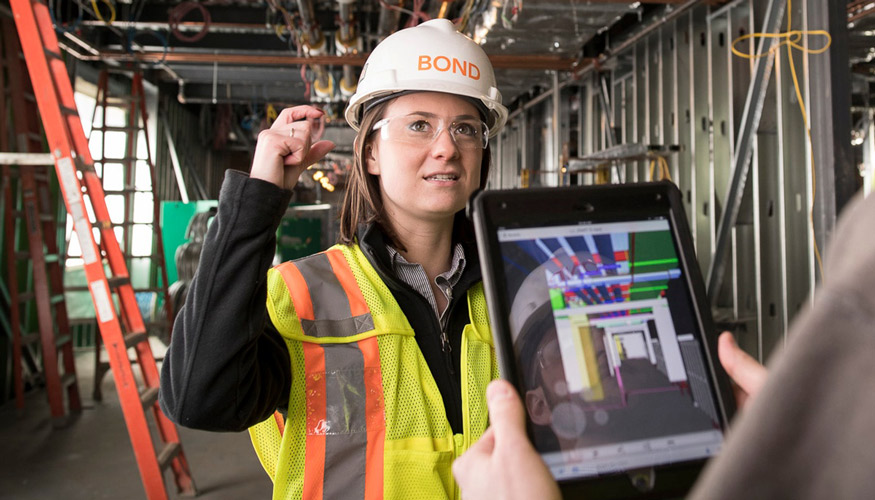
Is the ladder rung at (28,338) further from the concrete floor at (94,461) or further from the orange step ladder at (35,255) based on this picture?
the concrete floor at (94,461)

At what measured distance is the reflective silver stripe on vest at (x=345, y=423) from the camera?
1276mm

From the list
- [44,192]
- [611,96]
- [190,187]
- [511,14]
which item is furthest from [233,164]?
[511,14]

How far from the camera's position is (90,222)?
3.36 m

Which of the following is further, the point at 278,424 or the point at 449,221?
the point at 449,221

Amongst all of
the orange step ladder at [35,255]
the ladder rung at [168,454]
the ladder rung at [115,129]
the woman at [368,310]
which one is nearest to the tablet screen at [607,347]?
the woman at [368,310]

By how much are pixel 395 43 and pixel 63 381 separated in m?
5.15

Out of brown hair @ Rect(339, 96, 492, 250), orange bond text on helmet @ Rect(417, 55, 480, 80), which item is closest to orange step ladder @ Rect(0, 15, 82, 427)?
brown hair @ Rect(339, 96, 492, 250)

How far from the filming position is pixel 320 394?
1.32 m

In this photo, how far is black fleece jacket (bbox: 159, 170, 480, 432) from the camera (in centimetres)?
117

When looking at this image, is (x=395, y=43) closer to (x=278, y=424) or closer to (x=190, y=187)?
(x=278, y=424)

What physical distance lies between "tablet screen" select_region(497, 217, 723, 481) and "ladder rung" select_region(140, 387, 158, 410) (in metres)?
3.14

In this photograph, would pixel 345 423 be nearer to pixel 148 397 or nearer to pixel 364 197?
pixel 364 197

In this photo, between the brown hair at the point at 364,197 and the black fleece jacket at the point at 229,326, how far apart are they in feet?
1.14

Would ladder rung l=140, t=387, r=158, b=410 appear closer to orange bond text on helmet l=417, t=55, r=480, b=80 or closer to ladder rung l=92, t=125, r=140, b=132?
orange bond text on helmet l=417, t=55, r=480, b=80
